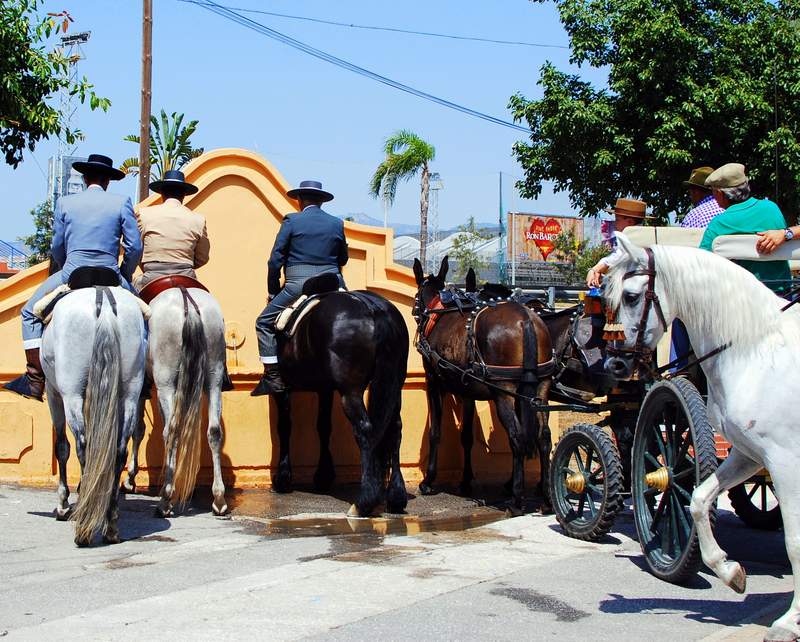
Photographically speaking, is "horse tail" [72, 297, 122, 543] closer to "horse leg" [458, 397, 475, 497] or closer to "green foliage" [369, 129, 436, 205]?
A: "horse leg" [458, 397, 475, 497]

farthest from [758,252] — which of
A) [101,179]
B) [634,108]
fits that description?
[634,108]

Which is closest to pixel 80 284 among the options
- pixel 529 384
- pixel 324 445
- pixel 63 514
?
pixel 63 514

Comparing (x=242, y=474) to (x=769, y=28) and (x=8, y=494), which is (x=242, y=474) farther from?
(x=769, y=28)

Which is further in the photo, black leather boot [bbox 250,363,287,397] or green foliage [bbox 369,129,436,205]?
green foliage [bbox 369,129,436,205]

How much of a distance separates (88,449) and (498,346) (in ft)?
12.6

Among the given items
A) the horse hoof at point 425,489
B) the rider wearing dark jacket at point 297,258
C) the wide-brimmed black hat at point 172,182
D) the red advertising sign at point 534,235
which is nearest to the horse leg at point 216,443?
the rider wearing dark jacket at point 297,258

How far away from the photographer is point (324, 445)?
10.9 meters

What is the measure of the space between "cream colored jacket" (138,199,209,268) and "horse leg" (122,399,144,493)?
1.50m

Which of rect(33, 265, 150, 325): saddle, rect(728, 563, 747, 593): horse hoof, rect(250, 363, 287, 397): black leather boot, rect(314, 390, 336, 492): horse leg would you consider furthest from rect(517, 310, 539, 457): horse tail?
rect(728, 563, 747, 593): horse hoof

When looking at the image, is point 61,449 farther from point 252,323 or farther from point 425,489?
point 425,489

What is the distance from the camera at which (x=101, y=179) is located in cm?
893

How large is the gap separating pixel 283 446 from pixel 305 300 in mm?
1729

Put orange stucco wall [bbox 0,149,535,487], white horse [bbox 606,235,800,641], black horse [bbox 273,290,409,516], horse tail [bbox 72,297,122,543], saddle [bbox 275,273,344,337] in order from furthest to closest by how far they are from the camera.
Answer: orange stucco wall [bbox 0,149,535,487] < saddle [bbox 275,273,344,337] < black horse [bbox 273,290,409,516] < horse tail [bbox 72,297,122,543] < white horse [bbox 606,235,800,641]

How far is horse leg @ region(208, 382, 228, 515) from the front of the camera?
908 centimetres
